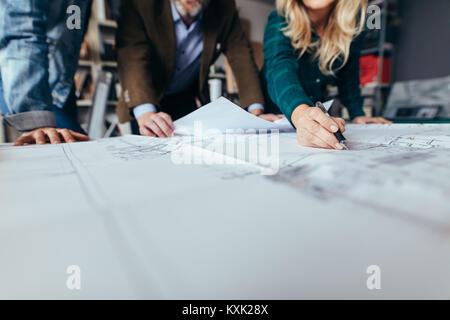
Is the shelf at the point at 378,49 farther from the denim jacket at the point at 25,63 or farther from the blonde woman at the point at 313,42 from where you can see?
the denim jacket at the point at 25,63

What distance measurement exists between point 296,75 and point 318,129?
34 centimetres

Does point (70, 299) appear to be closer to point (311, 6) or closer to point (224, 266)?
point (224, 266)

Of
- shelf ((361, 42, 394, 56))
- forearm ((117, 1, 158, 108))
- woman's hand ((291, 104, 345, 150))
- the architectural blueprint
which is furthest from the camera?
shelf ((361, 42, 394, 56))

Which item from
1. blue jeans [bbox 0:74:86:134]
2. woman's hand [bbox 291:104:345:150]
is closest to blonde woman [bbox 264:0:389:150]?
woman's hand [bbox 291:104:345:150]

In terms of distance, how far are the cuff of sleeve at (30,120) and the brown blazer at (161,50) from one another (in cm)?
20

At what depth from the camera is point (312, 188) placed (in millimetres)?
189

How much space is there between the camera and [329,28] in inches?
31.3

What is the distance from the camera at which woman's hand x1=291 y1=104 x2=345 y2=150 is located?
0.36m

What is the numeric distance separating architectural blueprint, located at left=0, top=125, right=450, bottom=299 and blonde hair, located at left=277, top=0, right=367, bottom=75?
2.07 ft

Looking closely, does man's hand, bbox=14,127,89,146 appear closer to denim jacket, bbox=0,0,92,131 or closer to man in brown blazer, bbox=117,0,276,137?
denim jacket, bbox=0,0,92,131

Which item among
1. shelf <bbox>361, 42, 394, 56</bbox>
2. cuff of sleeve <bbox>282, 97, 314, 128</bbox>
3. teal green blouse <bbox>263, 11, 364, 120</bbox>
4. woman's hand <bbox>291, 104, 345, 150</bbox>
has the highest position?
shelf <bbox>361, 42, 394, 56</bbox>

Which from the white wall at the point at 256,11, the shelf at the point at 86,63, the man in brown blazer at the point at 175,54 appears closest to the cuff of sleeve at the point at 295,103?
the man in brown blazer at the point at 175,54

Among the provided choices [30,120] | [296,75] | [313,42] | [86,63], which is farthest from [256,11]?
[30,120]

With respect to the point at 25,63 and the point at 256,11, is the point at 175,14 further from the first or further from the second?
the point at 256,11
